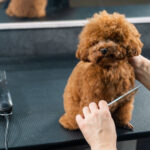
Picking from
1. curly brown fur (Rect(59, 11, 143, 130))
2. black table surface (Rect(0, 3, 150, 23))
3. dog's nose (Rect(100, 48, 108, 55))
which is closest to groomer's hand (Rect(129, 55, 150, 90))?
curly brown fur (Rect(59, 11, 143, 130))

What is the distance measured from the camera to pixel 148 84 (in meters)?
0.91

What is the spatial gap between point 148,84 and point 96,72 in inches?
9.0

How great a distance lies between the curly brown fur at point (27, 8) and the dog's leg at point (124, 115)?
748 millimetres

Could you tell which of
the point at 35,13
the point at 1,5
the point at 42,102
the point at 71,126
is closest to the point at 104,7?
the point at 35,13

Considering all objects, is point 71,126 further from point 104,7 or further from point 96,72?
point 104,7

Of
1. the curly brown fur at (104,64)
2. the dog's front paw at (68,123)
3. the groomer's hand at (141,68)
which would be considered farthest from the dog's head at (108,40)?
the dog's front paw at (68,123)

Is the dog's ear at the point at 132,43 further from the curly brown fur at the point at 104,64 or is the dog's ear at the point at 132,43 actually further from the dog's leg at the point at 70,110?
the dog's leg at the point at 70,110

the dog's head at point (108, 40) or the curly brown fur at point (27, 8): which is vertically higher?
the curly brown fur at point (27, 8)

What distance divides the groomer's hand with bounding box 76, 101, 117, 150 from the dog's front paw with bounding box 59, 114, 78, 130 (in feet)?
0.82

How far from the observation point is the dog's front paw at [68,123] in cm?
93

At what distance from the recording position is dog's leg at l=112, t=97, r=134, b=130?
2.92 ft

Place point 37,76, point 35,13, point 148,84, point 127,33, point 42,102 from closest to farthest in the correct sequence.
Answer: point 127,33 < point 148,84 < point 42,102 < point 37,76 < point 35,13

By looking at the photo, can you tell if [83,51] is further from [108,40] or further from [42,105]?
[42,105]

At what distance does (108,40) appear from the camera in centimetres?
72
